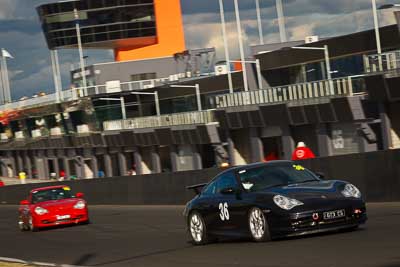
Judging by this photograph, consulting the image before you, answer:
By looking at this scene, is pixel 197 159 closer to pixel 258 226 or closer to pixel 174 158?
pixel 174 158

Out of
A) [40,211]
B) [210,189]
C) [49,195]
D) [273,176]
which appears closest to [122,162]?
[49,195]

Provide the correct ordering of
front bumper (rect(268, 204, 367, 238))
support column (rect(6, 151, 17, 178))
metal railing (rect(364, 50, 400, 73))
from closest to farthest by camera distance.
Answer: front bumper (rect(268, 204, 367, 238)) < metal railing (rect(364, 50, 400, 73)) < support column (rect(6, 151, 17, 178))

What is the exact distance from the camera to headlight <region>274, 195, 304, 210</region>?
41.7ft

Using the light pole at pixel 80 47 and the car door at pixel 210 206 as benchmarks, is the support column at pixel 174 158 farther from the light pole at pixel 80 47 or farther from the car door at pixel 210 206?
the car door at pixel 210 206

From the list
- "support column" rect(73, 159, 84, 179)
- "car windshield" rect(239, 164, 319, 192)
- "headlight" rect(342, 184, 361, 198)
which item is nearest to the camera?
"headlight" rect(342, 184, 361, 198)

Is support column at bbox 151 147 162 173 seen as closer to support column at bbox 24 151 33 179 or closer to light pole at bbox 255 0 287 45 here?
light pole at bbox 255 0 287 45

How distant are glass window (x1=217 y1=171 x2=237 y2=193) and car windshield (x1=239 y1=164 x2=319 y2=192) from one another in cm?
18

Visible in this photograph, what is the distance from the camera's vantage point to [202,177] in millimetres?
30484

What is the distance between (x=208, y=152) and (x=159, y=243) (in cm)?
4434

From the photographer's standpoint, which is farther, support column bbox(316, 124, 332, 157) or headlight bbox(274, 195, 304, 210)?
support column bbox(316, 124, 332, 157)

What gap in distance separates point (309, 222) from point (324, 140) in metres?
33.6

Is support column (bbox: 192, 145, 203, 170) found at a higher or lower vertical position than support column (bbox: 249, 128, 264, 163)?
lower

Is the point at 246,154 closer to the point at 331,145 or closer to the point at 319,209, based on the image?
the point at 331,145

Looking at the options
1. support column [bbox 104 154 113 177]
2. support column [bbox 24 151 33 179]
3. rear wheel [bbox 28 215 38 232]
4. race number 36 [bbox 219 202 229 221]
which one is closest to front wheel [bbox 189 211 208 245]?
race number 36 [bbox 219 202 229 221]
